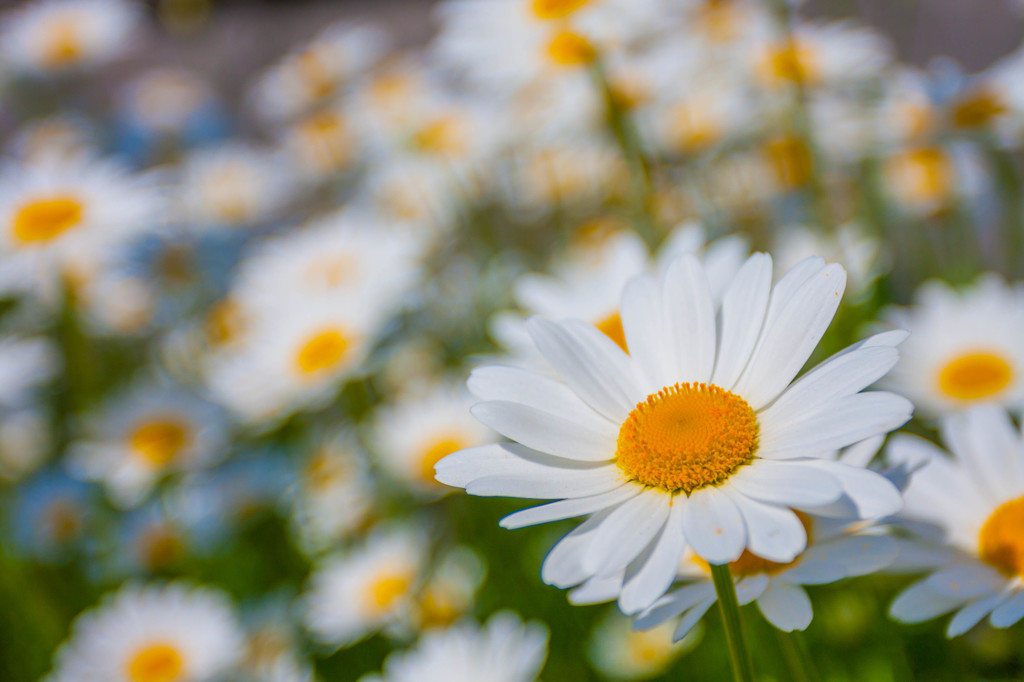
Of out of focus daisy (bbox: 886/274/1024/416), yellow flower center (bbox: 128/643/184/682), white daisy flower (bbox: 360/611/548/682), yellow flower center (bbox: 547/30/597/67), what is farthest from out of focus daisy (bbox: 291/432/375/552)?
out of focus daisy (bbox: 886/274/1024/416)

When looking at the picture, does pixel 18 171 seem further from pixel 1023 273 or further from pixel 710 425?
pixel 1023 273

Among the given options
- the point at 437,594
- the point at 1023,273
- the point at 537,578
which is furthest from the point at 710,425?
the point at 1023,273

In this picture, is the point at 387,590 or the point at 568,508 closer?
the point at 568,508

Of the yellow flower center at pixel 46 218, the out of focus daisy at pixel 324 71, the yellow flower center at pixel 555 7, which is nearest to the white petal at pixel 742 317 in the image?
the yellow flower center at pixel 555 7

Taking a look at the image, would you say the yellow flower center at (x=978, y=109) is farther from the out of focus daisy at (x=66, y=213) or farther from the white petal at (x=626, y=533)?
the out of focus daisy at (x=66, y=213)

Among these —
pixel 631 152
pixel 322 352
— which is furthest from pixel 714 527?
pixel 322 352

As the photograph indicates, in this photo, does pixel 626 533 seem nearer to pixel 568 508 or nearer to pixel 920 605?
pixel 568 508

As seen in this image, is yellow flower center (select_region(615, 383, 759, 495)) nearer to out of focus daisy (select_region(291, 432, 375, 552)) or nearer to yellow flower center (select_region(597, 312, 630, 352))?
yellow flower center (select_region(597, 312, 630, 352))
